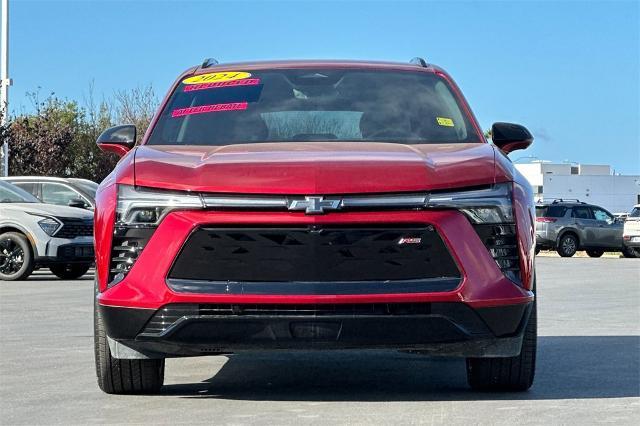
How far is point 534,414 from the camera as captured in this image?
5883 millimetres

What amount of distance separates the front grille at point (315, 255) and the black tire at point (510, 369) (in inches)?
31.5

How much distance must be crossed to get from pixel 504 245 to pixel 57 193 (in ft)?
54.8

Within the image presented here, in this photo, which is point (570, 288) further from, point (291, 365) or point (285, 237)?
point (285, 237)

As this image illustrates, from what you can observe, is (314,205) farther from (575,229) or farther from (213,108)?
(575,229)

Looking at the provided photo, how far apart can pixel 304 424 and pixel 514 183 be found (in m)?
1.54

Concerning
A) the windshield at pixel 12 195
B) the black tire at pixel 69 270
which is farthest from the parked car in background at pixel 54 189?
the windshield at pixel 12 195

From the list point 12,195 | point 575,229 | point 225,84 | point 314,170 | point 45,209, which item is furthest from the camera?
point 575,229

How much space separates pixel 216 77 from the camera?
755 centimetres

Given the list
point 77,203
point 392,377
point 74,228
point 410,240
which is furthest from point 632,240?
point 410,240

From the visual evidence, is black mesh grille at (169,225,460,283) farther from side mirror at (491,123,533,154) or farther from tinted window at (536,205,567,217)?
tinted window at (536,205,567,217)

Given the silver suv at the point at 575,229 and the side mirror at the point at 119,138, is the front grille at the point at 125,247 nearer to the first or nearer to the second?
the side mirror at the point at 119,138

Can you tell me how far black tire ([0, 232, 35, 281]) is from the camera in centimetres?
1816

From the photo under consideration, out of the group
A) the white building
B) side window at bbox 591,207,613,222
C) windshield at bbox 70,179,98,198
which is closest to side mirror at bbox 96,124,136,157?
windshield at bbox 70,179,98,198

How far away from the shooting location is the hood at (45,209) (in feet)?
59.8
